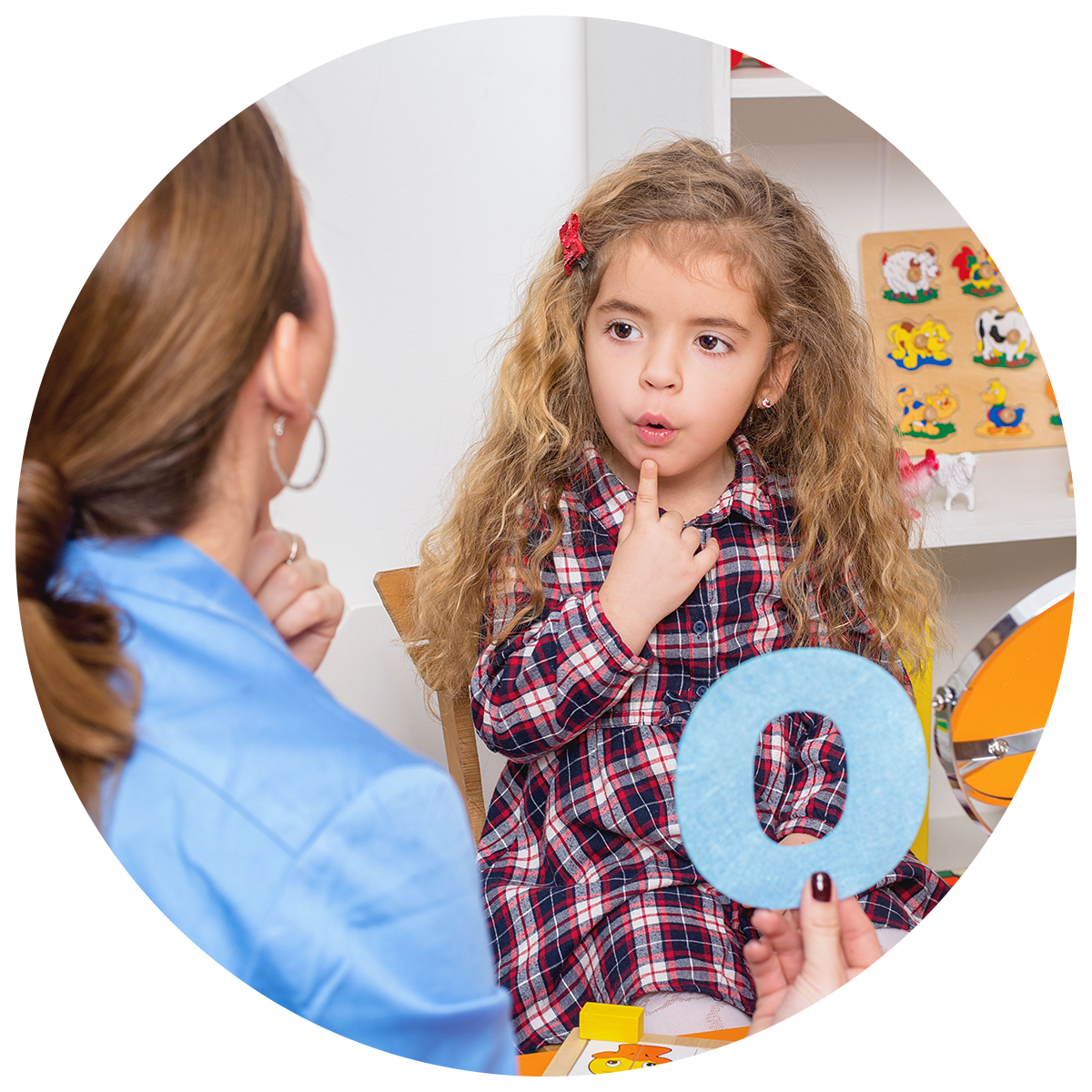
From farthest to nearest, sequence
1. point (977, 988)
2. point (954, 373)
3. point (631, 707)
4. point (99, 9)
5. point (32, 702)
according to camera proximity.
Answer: point (954, 373) → point (977, 988) → point (99, 9) → point (631, 707) → point (32, 702)

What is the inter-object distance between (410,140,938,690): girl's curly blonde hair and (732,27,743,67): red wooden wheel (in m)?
0.29

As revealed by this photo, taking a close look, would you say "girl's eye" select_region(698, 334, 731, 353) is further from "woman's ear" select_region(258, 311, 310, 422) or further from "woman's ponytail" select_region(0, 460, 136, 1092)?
"woman's ponytail" select_region(0, 460, 136, 1092)

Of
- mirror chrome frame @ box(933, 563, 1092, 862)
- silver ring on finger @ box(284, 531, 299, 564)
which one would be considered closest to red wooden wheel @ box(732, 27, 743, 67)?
silver ring on finger @ box(284, 531, 299, 564)

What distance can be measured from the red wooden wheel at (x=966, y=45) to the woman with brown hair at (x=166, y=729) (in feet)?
4.29

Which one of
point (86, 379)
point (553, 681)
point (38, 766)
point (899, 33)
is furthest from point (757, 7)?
point (38, 766)

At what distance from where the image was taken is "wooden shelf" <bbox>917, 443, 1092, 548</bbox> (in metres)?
1.59

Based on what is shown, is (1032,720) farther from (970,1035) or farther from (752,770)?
(970,1035)

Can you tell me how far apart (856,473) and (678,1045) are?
72 cm

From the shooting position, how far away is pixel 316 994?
1.62ft

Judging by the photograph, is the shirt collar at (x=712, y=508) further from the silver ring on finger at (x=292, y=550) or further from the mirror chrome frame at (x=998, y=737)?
the mirror chrome frame at (x=998, y=737)

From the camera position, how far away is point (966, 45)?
1577mm

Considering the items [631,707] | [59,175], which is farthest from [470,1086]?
[631,707]

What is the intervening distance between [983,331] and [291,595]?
147cm

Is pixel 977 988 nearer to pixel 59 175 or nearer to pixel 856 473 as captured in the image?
pixel 856 473
